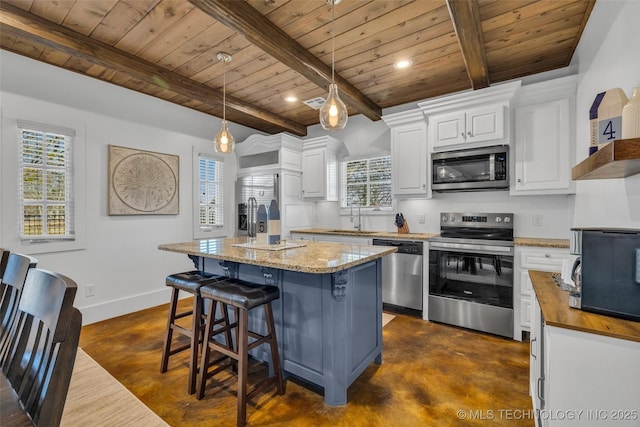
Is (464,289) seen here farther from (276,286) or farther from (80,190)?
(80,190)

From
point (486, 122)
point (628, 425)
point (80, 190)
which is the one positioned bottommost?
point (628, 425)

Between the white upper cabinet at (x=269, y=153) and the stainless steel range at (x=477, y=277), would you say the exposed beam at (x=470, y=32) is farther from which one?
the white upper cabinet at (x=269, y=153)

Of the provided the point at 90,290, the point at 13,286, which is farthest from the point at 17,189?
the point at 13,286

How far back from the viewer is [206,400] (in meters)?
1.86

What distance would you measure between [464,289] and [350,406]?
1798 mm

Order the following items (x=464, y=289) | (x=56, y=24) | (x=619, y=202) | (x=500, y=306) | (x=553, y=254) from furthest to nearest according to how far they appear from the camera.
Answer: (x=464, y=289)
(x=500, y=306)
(x=553, y=254)
(x=56, y=24)
(x=619, y=202)

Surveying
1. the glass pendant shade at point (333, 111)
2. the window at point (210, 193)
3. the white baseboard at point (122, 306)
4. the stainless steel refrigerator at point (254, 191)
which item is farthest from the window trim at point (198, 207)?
the glass pendant shade at point (333, 111)

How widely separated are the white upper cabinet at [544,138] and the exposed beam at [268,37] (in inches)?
73.1

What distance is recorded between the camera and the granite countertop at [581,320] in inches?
38.0

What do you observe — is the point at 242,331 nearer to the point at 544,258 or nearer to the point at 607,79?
the point at 544,258

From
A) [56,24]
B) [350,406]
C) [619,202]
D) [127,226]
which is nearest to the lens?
[619,202]

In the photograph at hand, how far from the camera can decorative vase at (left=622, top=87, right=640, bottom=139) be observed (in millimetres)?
1135

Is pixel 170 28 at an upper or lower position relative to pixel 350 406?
upper

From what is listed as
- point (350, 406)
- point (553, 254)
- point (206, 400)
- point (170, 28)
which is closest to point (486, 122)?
point (553, 254)
